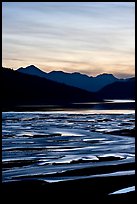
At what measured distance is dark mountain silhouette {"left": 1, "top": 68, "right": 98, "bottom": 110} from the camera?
257 ft

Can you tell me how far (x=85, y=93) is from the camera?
4166 inches

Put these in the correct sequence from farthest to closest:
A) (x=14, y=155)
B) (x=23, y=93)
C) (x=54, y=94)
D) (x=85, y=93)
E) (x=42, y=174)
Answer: (x=85, y=93), (x=54, y=94), (x=23, y=93), (x=14, y=155), (x=42, y=174)

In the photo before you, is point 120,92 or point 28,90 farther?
point 120,92

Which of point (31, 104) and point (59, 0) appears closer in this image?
point (59, 0)

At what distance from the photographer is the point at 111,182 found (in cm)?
657

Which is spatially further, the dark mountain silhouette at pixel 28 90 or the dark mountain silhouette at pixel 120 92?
the dark mountain silhouette at pixel 120 92

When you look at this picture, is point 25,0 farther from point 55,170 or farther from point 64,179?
point 55,170

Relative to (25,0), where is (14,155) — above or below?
below

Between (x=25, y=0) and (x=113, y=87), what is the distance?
5951 inches

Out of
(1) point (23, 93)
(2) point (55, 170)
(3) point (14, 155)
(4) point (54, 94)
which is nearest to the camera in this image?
(2) point (55, 170)

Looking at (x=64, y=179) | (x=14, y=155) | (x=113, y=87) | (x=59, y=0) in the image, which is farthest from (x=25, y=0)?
(x=113, y=87)

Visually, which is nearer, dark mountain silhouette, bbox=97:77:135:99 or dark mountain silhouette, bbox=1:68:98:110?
dark mountain silhouette, bbox=1:68:98:110

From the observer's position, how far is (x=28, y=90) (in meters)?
82.1

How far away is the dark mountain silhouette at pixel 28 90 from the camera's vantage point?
7838cm
